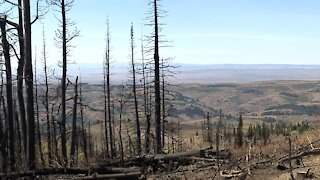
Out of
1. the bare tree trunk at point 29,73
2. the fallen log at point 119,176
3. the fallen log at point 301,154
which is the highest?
the bare tree trunk at point 29,73

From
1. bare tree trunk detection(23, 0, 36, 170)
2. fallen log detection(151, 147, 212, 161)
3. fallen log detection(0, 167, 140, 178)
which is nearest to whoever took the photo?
fallen log detection(0, 167, 140, 178)

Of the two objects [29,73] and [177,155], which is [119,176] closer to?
[177,155]

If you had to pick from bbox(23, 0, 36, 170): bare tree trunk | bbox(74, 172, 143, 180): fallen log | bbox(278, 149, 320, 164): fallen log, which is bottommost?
bbox(74, 172, 143, 180): fallen log

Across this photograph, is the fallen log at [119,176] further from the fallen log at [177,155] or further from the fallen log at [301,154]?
the fallen log at [301,154]

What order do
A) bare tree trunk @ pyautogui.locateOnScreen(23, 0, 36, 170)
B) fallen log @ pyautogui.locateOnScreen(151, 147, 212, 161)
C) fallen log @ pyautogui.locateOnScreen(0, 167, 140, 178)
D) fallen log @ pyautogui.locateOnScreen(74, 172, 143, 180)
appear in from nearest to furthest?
fallen log @ pyautogui.locateOnScreen(74, 172, 143, 180), fallen log @ pyautogui.locateOnScreen(0, 167, 140, 178), fallen log @ pyautogui.locateOnScreen(151, 147, 212, 161), bare tree trunk @ pyautogui.locateOnScreen(23, 0, 36, 170)

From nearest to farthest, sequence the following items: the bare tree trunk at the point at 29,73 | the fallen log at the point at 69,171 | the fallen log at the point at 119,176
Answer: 1. the fallen log at the point at 119,176
2. the fallen log at the point at 69,171
3. the bare tree trunk at the point at 29,73

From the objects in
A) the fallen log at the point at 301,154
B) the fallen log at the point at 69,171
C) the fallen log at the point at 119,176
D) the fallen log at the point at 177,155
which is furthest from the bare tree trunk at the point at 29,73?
the fallen log at the point at 301,154

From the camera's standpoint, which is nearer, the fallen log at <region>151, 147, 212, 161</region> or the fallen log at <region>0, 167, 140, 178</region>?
the fallen log at <region>0, 167, 140, 178</region>

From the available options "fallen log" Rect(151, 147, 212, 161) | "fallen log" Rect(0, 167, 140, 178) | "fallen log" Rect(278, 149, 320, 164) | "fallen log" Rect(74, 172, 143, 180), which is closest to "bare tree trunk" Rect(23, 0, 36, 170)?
"fallen log" Rect(0, 167, 140, 178)

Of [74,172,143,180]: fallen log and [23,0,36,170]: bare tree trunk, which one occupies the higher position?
[23,0,36,170]: bare tree trunk

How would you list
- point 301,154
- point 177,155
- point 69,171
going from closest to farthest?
point 301,154 < point 69,171 < point 177,155

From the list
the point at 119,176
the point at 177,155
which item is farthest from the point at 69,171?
the point at 177,155

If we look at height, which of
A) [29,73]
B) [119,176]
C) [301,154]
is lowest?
[119,176]

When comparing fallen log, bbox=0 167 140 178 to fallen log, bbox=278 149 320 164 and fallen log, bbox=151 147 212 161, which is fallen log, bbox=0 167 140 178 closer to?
fallen log, bbox=151 147 212 161
